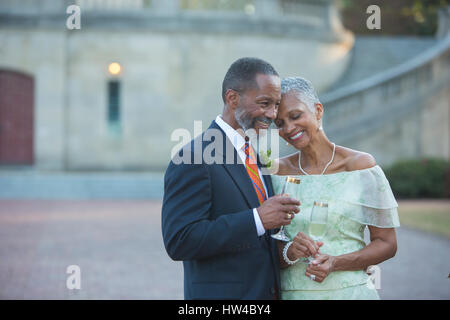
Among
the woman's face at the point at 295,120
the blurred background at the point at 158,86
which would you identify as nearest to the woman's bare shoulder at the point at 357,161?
the woman's face at the point at 295,120

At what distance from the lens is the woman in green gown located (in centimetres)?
296

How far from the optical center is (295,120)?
3.04m

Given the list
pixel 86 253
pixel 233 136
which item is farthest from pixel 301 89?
pixel 86 253

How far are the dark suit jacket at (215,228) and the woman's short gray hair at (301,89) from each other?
1.67 feet

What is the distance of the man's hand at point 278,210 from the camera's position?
2.53 m

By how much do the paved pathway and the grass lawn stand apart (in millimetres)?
484

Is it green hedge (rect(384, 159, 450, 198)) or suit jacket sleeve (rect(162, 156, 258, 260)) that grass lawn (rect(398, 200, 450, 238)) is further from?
suit jacket sleeve (rect(162, 156, 258, 260))

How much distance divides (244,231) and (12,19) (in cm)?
1933

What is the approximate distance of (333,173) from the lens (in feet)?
10.2

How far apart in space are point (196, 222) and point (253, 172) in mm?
500

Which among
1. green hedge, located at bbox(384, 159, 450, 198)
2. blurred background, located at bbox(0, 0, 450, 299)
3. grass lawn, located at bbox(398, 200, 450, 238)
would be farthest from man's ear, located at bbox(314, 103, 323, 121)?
green hedge, located at bbox(384, 159, 450, 198)

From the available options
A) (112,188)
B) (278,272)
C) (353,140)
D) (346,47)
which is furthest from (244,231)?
(346,47)

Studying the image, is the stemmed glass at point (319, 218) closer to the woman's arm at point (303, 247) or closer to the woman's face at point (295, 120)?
the woman's arm at point (303, 247)
